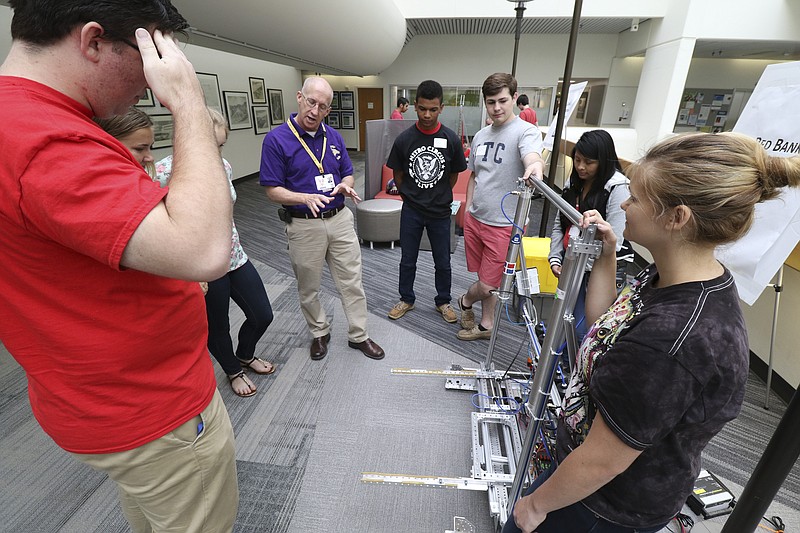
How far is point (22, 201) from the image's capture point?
20.7 inches

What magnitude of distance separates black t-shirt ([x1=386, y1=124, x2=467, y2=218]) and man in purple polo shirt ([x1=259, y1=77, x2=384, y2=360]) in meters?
0.48

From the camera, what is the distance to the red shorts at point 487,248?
7.72 feet

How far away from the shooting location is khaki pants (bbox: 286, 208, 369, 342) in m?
2.12

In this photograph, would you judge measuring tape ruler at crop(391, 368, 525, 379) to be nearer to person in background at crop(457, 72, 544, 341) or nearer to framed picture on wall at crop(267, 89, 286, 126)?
person in background at crop(457, 72, 544, 341)

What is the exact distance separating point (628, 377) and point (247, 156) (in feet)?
28.2

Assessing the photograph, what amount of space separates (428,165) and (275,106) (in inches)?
312

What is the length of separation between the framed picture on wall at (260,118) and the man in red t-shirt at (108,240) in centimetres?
847

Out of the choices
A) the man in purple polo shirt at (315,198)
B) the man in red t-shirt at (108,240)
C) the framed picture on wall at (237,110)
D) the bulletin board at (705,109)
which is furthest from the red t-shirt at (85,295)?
the bulletin board at (705,109)

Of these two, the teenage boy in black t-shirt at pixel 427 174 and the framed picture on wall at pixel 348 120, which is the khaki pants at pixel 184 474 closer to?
the teenage boy in black t-shirt at pixel 427 174

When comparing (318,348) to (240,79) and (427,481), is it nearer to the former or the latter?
(427,481)

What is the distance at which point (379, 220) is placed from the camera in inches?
158

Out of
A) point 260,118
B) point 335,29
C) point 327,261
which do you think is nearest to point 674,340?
point 327,261

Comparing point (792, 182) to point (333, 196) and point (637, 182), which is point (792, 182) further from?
point (333, 196)

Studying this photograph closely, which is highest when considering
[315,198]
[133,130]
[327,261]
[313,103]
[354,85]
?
[354,85]
